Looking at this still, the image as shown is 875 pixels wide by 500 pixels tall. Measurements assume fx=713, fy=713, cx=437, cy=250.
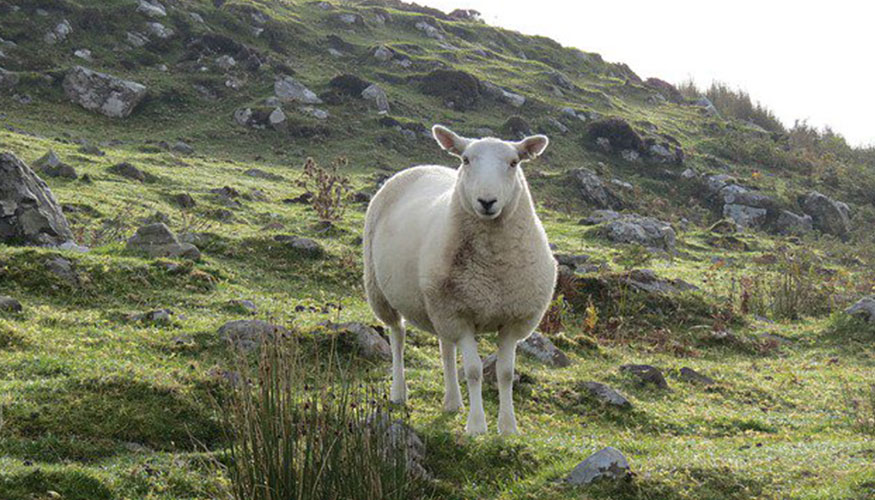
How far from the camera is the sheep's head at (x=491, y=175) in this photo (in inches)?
279

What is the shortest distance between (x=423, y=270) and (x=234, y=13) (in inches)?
1610

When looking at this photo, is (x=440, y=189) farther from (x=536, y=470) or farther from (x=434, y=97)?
(x=434, y=97)

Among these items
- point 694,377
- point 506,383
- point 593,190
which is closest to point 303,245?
point 694,377

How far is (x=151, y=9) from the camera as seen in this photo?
131ft

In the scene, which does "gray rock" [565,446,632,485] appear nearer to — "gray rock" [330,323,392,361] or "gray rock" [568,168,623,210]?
"gray rock" [330,323,392,361]

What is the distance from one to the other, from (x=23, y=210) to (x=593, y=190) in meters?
24.2

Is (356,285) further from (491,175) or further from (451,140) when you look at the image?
(491,175)

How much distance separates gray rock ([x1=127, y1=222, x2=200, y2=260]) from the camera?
13.0m

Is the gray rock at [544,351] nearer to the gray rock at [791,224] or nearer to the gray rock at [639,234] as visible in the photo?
the gray rock at [639,234]

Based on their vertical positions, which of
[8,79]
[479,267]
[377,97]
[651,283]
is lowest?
[651,283]

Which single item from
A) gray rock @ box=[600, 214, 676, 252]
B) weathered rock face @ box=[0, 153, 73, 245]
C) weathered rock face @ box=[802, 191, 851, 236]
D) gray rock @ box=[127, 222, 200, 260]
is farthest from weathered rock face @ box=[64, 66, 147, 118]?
weathered rock face @ box=[802, 191, 851, 236]

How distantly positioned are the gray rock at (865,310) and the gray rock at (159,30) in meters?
35.7

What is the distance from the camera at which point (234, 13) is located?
4381cm

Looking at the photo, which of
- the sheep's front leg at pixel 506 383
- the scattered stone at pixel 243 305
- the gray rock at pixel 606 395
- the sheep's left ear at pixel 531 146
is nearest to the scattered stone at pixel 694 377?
the gray rock at pixel 606 395
